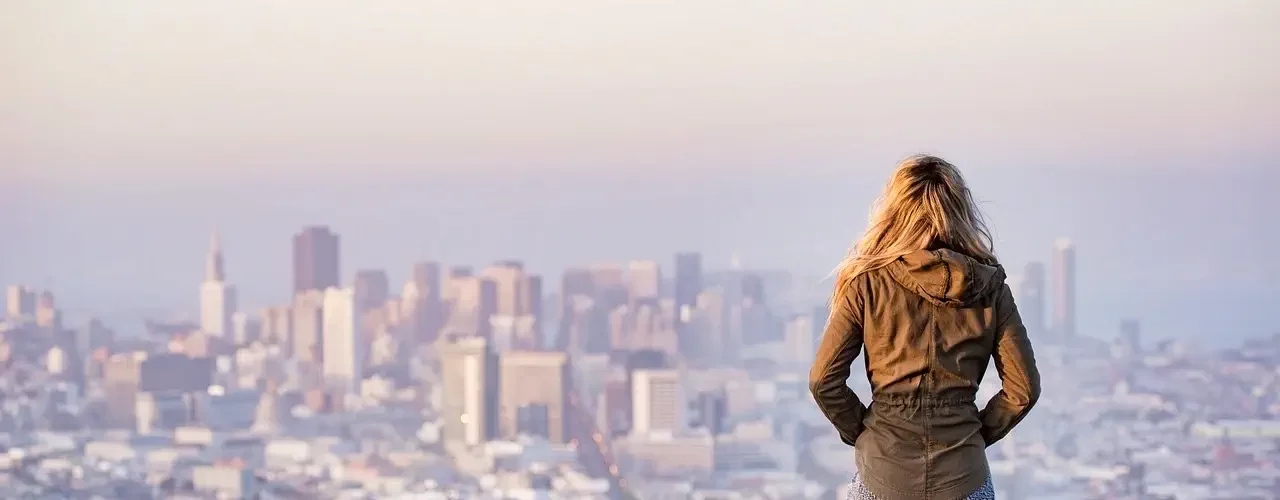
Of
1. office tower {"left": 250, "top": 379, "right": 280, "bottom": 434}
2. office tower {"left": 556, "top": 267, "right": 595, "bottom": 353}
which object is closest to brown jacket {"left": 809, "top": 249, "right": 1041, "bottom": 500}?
office tower {"left": 556, "top": 267, "right": 595, "bottom": 353}

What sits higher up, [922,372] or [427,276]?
[922,372]

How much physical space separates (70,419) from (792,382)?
6.43 meters

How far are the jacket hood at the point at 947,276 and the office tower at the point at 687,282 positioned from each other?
10.4 metres

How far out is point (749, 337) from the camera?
11.4m

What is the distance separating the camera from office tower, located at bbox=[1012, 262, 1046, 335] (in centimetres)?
981

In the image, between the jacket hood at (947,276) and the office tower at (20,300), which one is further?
the office tower at (20,300)

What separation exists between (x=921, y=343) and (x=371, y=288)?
11.7 m

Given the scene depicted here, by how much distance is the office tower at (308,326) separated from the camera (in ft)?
40.5

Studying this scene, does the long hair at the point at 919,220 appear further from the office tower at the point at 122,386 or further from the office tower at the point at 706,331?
the office tower at the point at 122,386

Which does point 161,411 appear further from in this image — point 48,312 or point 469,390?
point 469,390

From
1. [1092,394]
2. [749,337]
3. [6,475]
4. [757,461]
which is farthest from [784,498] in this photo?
[6,475]

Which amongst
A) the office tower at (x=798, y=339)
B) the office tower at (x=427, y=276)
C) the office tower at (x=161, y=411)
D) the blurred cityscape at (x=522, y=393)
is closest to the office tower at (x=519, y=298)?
the blurred cityscape at (x=522, y=393)

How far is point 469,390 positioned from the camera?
11.8m

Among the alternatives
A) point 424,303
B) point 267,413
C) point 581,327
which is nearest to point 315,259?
point 424,303
